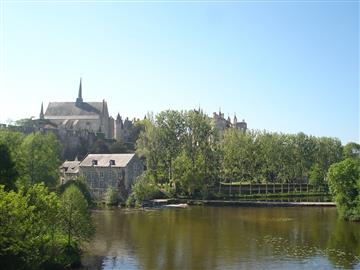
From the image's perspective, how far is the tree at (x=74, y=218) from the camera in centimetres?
3716

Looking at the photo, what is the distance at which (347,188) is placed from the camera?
66562mm

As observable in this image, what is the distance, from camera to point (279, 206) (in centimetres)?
8581

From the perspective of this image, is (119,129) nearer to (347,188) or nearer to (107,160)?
(107,160)

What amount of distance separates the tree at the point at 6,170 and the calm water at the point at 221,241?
350 inches

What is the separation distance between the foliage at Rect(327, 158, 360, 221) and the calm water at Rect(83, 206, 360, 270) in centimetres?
252

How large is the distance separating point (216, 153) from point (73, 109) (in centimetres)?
6697

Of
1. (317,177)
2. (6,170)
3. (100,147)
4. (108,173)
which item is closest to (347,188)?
(317,177)

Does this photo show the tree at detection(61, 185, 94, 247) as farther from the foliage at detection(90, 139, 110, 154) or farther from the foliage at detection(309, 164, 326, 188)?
the foliage at detection(90, 139, 110, 154)

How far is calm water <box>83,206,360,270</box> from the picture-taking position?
127 feet

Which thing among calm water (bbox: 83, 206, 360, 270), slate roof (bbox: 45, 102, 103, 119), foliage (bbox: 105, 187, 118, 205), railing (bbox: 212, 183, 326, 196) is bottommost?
calm water (bbox: 83, 206, 360, 270)

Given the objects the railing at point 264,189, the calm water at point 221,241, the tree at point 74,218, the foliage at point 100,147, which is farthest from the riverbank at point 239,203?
the tree at point 74,218

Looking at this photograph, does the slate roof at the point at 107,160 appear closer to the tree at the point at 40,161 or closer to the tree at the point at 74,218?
the tree at the point at 40,161

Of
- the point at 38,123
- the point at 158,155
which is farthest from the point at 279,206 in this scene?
the point at 38,123

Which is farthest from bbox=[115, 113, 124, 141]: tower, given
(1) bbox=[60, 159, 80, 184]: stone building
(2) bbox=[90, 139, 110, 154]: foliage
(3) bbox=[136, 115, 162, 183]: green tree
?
(1) bbox=[60, 159, 80, 184]: stone building
